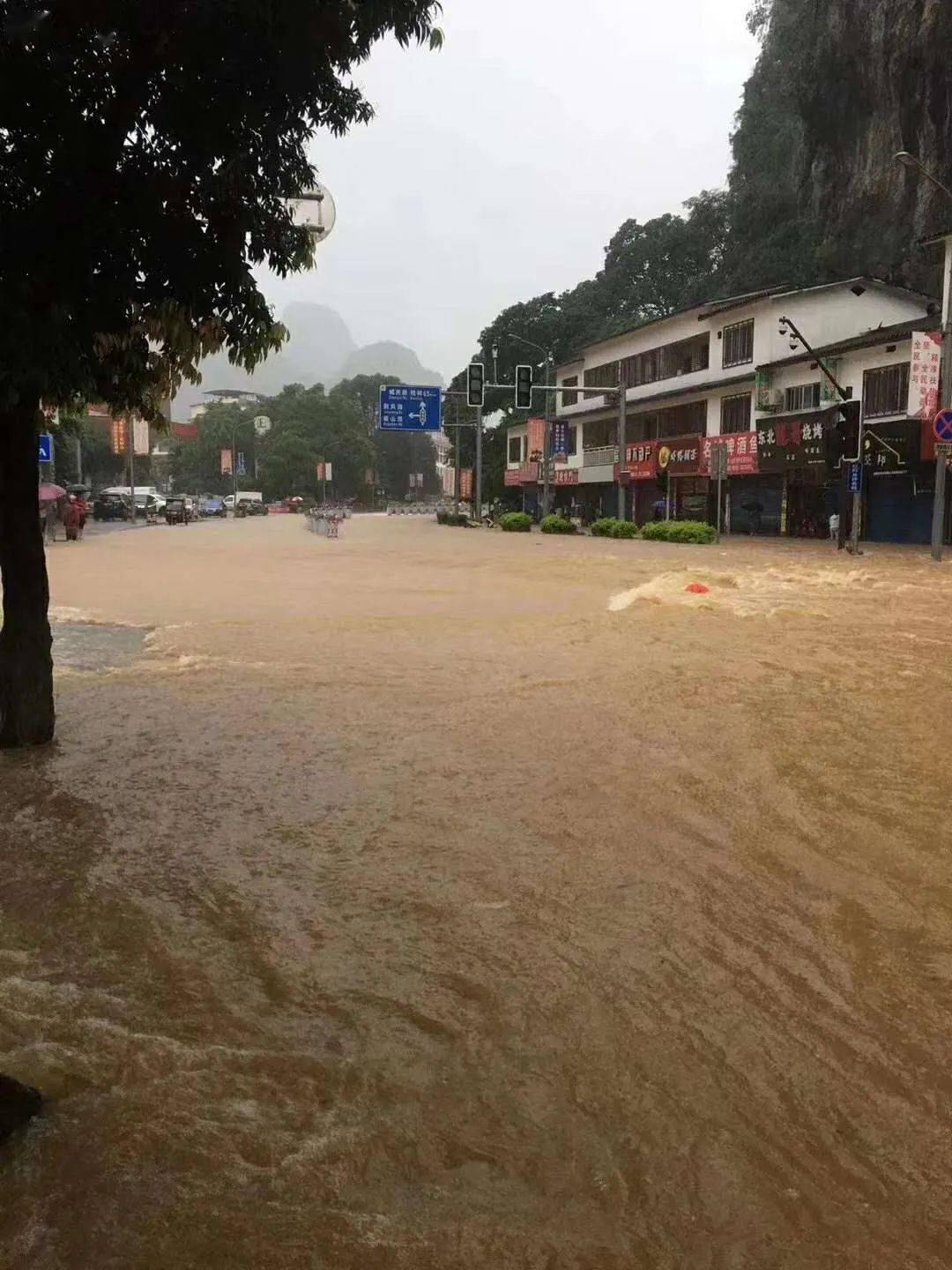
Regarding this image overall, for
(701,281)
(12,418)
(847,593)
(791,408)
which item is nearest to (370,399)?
(701,281)

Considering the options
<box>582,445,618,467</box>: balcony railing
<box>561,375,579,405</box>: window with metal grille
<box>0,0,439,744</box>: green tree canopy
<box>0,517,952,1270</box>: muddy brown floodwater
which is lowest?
<box>0,517,952,1270</box>: muddy brown floodwater

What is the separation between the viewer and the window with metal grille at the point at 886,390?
107ft

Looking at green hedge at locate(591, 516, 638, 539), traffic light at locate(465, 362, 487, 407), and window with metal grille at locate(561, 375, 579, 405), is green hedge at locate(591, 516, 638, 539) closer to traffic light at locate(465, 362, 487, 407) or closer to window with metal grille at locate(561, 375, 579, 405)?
traffic light at locate(465, 362, 487, 407)

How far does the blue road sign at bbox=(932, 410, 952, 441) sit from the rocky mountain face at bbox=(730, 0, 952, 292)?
1598 cm

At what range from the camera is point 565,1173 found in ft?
9.61

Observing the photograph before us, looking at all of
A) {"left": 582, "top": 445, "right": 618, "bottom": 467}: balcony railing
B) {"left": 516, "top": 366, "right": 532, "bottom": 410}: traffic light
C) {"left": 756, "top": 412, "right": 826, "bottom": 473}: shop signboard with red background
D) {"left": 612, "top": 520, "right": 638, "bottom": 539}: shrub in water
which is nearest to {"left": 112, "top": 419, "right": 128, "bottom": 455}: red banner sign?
{"left": 582, "top": 445, "right": 618, "bottom": 467}: balcony railing

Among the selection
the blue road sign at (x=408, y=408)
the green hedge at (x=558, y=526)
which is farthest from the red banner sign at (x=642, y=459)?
the blue road sign at (x=408, y=408)

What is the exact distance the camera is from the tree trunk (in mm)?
6957

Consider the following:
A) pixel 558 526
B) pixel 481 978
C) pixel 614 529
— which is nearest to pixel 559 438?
pixel 558 526

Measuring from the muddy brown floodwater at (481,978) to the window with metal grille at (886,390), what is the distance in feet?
82.5

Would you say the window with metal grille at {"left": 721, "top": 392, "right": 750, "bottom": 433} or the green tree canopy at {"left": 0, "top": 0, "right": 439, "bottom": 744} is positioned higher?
the window with metal grille at {"left": 721, "top": 392, "right": 750, "bottom": 433}

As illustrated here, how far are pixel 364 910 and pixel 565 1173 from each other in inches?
83.9

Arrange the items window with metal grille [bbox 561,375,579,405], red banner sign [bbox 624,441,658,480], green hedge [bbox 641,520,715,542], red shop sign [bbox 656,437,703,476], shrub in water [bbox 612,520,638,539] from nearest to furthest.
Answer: green hedge [bbox 641,520,715,542] < shrub in water [bbox 612,520,638,539] < red shop sign [bbox 656,437,703,476] < red banner sign [bbox 624,441,658,480] < window with metal grille [bbox 561,375,579,405]

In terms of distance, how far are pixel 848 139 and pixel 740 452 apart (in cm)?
1373
